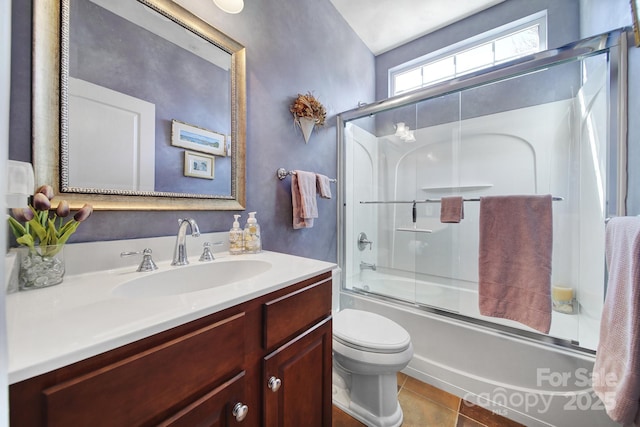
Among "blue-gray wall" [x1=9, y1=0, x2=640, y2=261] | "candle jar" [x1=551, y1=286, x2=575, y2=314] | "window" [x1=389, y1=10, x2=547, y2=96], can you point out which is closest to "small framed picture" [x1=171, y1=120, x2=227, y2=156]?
"blue-gray wall" [x1=9, y1=0, x2=640, y2=261]

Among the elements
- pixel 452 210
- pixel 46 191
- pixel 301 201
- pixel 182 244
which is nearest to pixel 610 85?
pixel 452 210

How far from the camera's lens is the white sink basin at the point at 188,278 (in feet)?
2.56

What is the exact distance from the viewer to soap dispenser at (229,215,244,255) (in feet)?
3.78

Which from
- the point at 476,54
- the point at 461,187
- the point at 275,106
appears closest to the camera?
the point at 275,106

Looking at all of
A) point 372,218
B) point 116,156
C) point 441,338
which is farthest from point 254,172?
point 441,338

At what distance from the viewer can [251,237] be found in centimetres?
120

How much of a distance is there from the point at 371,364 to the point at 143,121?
1.42 meters

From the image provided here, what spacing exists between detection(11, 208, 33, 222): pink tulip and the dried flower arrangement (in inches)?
48.6

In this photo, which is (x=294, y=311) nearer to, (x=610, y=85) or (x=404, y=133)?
(x=610, y=85)

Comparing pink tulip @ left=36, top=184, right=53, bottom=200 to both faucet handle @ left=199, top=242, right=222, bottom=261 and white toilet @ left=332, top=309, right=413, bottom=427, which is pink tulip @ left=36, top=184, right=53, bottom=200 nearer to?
faucet handle @ left=199, top=242, right=222, bottom=261

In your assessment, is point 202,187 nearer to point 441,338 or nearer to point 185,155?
point 185,155

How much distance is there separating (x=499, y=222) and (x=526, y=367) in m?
0.77

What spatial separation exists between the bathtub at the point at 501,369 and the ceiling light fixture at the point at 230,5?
6.33ft

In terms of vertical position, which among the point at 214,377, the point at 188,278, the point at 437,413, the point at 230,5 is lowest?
the point at 437,413
